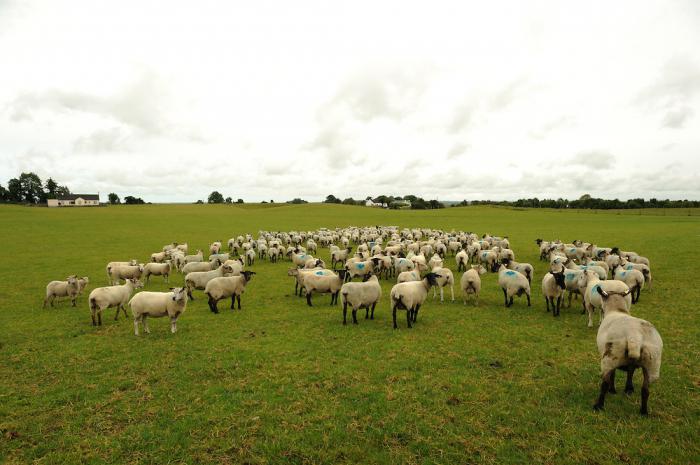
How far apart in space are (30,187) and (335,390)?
583 ft

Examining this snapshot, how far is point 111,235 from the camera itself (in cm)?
4491

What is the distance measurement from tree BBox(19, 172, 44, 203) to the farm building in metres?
7.89

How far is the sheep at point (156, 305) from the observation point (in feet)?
39.7

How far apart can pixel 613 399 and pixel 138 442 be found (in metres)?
9.68

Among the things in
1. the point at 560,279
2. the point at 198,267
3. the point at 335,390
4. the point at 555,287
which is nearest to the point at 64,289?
the point at 198,267

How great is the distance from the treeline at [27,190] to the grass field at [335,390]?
530 feet

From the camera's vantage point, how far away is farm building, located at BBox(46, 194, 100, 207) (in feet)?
414

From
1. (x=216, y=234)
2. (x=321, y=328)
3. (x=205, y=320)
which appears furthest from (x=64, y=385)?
(x=216, y=234)

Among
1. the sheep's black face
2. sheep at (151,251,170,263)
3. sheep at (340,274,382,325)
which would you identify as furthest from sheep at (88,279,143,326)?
the sheep's black face

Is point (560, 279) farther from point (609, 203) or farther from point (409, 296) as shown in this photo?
point (609, 203)

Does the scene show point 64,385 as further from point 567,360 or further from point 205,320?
point 567,360

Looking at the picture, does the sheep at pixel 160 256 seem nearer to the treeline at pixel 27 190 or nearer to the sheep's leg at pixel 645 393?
the sheep's leg at pixel 645 393

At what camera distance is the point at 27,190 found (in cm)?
13550

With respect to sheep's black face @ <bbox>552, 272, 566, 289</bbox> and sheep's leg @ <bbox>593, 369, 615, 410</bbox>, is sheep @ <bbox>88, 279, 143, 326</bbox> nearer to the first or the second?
sheep's leg @ <bbox>593, 369, 615, 410</bbox>
